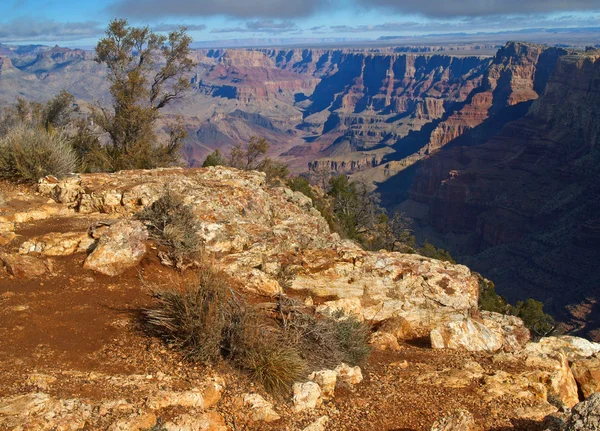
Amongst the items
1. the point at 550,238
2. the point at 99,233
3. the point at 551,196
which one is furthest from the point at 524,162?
the point at 99,233

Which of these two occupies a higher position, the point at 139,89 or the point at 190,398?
the point at 139,89

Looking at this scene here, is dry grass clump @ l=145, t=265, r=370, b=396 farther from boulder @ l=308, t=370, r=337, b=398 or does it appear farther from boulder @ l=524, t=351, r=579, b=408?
boulder @ l=524, t=351, r=579, b=408

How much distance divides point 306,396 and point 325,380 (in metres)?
0.42

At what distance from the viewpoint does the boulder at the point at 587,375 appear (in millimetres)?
7293

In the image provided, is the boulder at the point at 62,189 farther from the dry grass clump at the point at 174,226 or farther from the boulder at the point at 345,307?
the boulder at the point at 345,307

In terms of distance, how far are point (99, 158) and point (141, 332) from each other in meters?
12.5

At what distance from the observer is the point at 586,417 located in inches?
174

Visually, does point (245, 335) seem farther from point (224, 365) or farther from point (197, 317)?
point (197, 317)

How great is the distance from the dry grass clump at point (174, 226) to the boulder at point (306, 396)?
11.3 ft

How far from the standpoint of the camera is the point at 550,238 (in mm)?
60000

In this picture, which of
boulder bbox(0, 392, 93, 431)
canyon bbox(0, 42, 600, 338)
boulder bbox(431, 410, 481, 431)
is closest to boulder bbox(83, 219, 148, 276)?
boulder bbox(0, 392, 93, 431)

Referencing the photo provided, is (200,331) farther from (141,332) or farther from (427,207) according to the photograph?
(427,207)

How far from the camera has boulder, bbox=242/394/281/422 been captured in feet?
17.6

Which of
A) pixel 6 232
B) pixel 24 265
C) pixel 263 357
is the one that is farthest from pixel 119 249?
pixel 263 357
